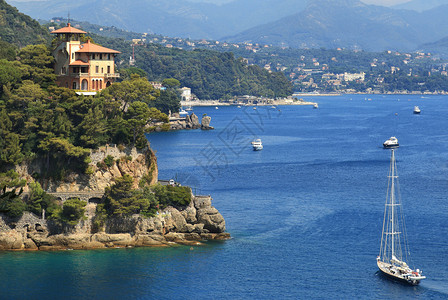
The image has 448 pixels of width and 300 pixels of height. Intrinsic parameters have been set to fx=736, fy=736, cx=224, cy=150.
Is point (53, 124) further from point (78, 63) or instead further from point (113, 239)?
point (113, 239)

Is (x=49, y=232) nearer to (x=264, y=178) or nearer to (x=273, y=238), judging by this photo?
(x=273, y=238)

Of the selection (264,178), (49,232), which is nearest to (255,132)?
(264,178)

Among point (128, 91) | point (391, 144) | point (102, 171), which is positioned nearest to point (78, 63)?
point (128, 91)

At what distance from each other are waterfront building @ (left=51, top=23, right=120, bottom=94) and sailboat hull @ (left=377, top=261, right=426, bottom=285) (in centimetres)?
3321

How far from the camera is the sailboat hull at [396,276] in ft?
170

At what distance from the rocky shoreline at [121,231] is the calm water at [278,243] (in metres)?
1.31

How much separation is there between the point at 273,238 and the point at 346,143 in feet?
228

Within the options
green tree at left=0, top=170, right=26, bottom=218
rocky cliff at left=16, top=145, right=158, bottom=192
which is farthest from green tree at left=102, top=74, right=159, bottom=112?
green tree at left=0, top=170, right=26, bottom=218

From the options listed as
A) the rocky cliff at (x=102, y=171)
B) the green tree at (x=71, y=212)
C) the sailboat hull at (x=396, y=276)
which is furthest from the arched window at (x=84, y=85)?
the sailboat hull at (x=396, y=276)

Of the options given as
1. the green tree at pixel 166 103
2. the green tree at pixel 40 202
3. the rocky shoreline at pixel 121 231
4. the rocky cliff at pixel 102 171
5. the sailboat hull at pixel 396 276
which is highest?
the green tree at pixel 166 103

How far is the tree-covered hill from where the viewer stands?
144 m

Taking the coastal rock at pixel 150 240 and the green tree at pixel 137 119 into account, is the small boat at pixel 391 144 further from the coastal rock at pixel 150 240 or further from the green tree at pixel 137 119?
the coastal rock at pixel 150 240

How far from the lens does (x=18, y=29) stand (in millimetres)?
153750

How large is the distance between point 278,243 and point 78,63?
26.2 m
